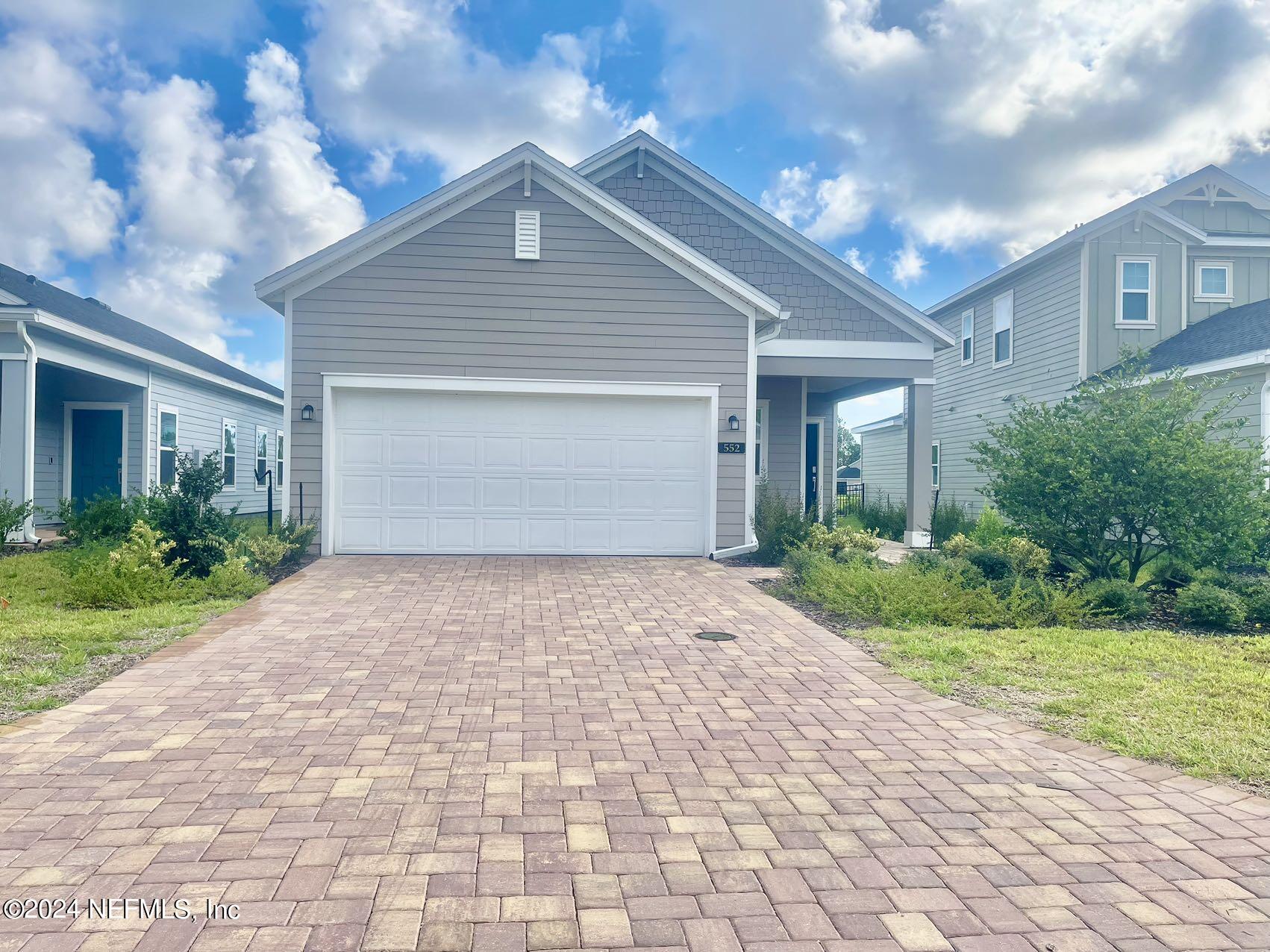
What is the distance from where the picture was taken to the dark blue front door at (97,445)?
16.5 metres

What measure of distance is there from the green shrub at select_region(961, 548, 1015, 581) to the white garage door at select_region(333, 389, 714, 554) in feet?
13.3

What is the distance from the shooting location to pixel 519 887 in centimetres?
274

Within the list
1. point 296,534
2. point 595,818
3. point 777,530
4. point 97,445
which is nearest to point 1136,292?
point 777,530

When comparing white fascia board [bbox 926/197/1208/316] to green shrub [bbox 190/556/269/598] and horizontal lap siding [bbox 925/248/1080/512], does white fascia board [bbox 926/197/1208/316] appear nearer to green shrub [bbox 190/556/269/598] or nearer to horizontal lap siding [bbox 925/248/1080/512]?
horizontal lap siding [bbox 925/248/1080/512]

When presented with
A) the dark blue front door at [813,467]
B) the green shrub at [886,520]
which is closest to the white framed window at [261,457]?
the dark blue front door at [813,467]

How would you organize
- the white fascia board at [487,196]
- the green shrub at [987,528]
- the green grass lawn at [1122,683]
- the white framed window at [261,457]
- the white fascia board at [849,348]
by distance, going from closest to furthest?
the green grass lawn at [1122,683]
the white fascia board at [487,196]
the green shrub at [987,528]
the white fascia board at [849,348]
the white framed window at [261,457]

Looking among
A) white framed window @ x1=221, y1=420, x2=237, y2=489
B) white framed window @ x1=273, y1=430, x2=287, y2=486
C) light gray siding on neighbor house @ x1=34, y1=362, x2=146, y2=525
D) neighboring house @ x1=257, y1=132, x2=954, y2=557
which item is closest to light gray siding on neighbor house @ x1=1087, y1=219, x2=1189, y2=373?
neighboring house @ x1=257, y1=132, x2=954, y2=557

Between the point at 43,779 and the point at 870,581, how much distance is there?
22.2 feet

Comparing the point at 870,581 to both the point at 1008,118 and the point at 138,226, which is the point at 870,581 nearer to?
the point at 1008,118

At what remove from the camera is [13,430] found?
11.9 metres

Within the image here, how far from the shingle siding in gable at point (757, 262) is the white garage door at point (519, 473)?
3597 mm

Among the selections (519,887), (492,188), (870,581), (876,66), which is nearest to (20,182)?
(492,188)

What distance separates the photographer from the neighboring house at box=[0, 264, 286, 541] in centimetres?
1194

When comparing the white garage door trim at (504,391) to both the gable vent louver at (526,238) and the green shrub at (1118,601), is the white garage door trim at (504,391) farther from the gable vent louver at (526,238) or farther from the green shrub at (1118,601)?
the green shrub at (1118,601)
